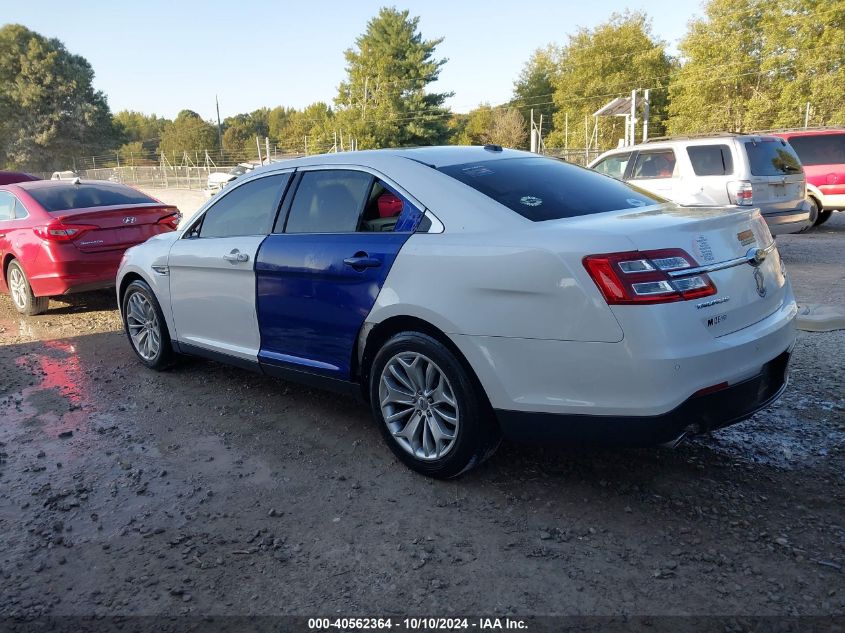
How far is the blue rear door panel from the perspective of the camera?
3.52 metres

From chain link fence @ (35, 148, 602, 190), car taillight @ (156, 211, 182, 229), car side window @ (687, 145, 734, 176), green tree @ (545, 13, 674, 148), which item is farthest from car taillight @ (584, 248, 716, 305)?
green tree @ (545, 13, 674, 148)

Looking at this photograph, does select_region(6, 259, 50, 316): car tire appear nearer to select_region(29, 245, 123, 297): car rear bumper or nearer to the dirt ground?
select_region(29, 245, 123, 297): car rear bumper

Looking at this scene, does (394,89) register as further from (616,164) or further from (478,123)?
(616,164)

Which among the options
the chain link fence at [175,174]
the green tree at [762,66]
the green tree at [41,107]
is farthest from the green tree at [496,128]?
the green tree at [41,107]

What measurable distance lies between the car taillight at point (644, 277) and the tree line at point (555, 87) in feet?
143

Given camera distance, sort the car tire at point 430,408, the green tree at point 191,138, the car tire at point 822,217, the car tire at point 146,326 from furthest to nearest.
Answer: the green tree at point 191,138 < the car tire at point 822,217 < the car tire at point 146,326 < the car tire at point 430,408

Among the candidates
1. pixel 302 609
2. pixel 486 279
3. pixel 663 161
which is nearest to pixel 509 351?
pixel 486 279

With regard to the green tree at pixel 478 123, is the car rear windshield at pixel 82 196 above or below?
below

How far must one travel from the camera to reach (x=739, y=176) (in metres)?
9.11

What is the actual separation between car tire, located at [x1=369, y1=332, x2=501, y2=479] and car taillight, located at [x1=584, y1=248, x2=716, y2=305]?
791 mm

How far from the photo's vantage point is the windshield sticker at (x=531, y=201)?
10.8 feet

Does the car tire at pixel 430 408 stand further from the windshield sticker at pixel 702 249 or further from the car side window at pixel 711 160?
the car side window at pixel 711 160

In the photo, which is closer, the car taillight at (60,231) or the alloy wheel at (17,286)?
the car taillight at (60,231)

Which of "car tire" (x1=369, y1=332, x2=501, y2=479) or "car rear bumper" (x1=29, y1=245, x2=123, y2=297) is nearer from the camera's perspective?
"car tire" (x1=369, y1=332, x2=501, y2=479)
